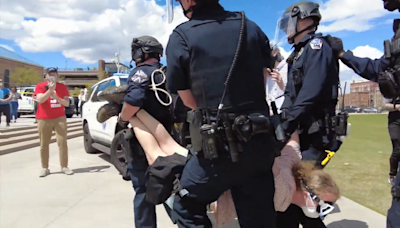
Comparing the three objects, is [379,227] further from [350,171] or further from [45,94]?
[45,94]

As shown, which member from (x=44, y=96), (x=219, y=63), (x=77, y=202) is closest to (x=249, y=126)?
(x=219, y=63)

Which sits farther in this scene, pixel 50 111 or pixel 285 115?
pixel 50 111

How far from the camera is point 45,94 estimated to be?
18.5 ft

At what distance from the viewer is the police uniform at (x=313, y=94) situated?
7.59ft

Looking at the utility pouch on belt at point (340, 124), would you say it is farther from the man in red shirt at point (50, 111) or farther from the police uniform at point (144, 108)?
the man in red shirt at point (50, 111)

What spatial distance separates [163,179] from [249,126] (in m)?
0.62

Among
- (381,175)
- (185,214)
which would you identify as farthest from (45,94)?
(381,175)

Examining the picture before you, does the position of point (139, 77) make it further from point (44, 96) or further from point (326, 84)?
point (44, 96)

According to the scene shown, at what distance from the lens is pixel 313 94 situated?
2309mm

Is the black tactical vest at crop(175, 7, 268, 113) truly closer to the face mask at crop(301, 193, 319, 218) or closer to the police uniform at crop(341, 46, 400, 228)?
the face mask at crop(301, 193, 319, 218)

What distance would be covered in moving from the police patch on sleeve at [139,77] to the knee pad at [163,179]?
2.98 feet

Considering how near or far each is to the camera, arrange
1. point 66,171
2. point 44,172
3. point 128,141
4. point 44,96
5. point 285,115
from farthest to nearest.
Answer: point 66,171 < point 44,172 < point 44,96 < point 128,141 < point 285,115

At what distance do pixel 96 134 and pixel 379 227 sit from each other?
6.04 meters

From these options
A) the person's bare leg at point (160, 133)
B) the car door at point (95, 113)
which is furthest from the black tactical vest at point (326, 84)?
the car door at point (95, 113)
